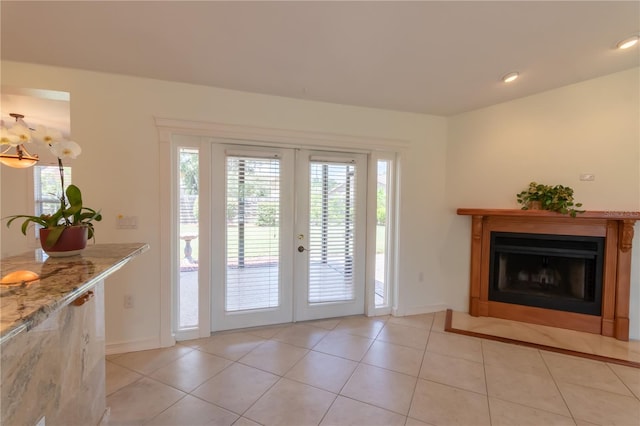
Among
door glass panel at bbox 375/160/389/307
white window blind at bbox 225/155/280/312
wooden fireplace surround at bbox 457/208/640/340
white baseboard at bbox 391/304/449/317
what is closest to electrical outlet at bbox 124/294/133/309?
white window blind at bbox 225/155/280/312

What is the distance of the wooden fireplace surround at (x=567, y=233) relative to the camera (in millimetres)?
2789

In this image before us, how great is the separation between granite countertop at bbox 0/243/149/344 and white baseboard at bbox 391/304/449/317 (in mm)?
2928

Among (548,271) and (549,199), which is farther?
(548,271)

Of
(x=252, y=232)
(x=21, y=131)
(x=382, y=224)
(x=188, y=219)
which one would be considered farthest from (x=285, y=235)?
(x=21, y=131)

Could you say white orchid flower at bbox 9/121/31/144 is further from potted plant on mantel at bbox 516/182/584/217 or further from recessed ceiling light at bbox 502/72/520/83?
potted plant on mantel at bbox 516/182/584/217

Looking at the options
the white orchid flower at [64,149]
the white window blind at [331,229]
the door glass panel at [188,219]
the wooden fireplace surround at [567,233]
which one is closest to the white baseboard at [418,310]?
the wooden fireplace surround at [567,233]

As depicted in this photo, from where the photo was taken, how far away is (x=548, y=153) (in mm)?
3109

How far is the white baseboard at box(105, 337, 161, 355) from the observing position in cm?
255

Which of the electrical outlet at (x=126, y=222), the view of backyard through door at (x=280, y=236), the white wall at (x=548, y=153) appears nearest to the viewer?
the electrical outlet at (x=126, y=222)

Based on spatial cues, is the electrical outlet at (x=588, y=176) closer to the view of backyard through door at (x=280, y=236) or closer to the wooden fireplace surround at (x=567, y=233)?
the wooden fireplace surround at (x=567, y=233)

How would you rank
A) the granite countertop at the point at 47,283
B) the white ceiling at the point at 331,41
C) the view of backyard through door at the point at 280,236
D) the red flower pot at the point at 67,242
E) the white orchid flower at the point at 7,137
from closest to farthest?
the granite countertop at the point at 47,283
the white orchid flower at the point at 7,137
the red flower pot at the point at 67,242
the white ceiling at the point at 331,41
the view of backyard through door at the point at 280,236

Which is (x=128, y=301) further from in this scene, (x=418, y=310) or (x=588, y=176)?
(x=588, y=176)

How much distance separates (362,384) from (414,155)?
2600mm

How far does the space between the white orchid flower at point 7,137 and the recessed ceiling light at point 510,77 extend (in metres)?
3.50
